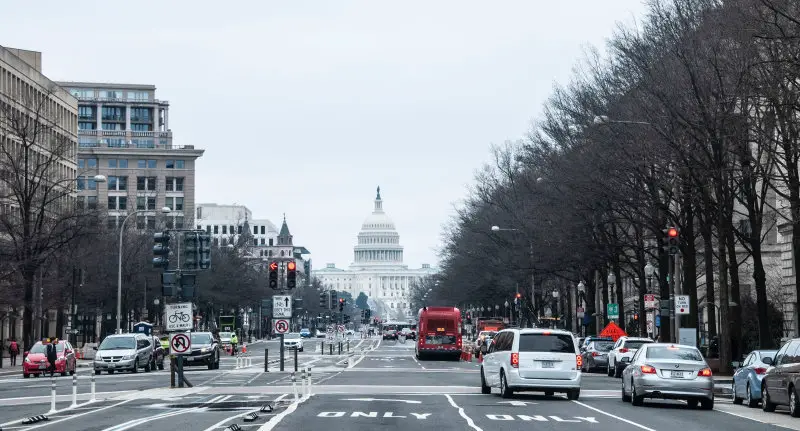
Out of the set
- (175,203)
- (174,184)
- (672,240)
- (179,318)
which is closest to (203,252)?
(179,318)

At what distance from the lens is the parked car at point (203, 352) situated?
201 ft

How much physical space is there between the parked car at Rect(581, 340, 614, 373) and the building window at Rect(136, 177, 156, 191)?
12064cm

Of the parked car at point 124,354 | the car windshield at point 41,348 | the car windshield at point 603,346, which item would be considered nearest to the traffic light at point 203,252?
the parked car at point 124,354

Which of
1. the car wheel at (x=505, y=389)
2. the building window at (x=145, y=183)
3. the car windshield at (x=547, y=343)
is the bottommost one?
the car wheel at (x=505, y=389)

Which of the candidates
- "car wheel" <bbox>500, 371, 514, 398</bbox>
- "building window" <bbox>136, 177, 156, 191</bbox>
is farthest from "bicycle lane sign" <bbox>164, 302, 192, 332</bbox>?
"building window" <bbox>136, 177, 156, 191</bbox>

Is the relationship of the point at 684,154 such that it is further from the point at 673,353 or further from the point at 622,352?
the point at 673,353

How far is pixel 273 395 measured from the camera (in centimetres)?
3759

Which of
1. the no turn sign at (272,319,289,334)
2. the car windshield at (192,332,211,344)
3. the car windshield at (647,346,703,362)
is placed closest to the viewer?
the car windshield at (647,346,703,362)

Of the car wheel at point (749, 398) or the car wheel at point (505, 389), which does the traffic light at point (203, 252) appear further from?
the car wheel at point (749, 398)

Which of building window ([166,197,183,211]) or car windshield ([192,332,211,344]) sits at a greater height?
building window ([166,197,183,211])

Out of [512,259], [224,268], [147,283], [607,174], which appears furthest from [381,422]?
[224,268]

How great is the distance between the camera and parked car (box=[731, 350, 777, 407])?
113 ft

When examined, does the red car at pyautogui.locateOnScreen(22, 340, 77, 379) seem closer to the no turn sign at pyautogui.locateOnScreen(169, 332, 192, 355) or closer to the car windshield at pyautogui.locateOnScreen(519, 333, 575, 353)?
the no turn sign at pyautogui.locateOnScreen(169, 332, 192, 355)

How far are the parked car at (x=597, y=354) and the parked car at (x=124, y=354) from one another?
19.2 metres
